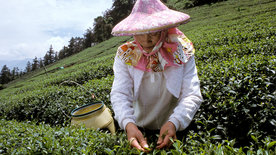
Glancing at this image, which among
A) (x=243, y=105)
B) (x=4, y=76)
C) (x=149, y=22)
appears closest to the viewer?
(x=149, y=22)

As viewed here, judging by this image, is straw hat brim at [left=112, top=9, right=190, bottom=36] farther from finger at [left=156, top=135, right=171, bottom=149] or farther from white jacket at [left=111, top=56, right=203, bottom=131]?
finger at [left=156, top=135, right=171, bottom=149]

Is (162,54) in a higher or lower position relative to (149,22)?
lower

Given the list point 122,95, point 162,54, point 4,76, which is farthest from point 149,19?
point 4,76

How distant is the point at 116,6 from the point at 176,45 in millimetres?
49338

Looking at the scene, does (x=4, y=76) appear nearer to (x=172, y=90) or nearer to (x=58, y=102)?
(x=58, y=102)

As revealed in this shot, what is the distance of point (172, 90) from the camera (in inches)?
69.1

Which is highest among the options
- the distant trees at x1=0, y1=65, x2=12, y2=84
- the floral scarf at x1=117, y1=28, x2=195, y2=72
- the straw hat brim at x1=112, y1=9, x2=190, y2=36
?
the straw hat brim at x1=112, y1=9, x2=190, y2=36

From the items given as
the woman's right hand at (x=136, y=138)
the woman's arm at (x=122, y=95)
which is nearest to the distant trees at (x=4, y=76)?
the woman's arm at (x=122, y=95)

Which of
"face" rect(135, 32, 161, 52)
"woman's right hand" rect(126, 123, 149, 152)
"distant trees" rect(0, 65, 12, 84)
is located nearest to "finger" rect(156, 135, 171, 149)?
"woman's right hand" rect(126, 123, 149, 152)

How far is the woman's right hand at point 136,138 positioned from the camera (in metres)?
1.40

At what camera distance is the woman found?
1.52m

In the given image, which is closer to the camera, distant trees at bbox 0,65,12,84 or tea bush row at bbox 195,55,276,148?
tea bush row at bbox 195,55,276,148

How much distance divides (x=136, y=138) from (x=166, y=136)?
0.84 feet

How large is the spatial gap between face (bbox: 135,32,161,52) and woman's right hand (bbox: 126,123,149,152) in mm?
776
